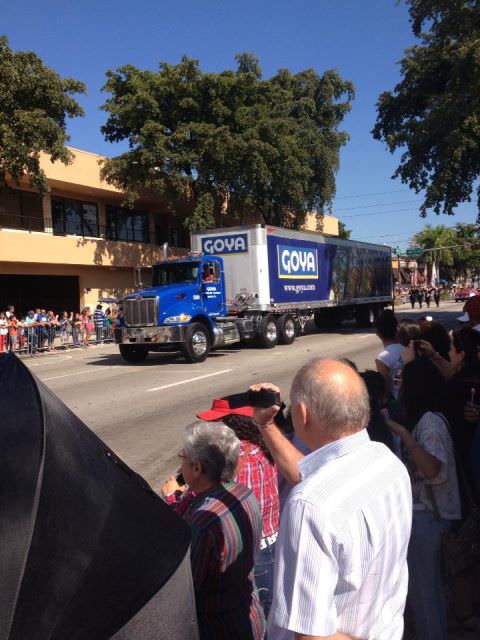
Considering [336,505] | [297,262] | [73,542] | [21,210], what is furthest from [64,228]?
[73,542]

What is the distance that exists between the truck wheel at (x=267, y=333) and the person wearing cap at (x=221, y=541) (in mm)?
15773

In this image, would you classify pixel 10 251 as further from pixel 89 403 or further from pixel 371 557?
pixel 371 557

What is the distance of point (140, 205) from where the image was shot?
3534cm

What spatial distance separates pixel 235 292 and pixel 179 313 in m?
3.52

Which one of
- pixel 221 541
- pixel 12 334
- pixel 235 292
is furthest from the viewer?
pixel 12 334

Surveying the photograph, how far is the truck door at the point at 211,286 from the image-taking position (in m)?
16.4

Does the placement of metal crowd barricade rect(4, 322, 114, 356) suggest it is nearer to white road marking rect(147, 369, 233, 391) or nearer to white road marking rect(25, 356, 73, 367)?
white road marking rect(25, 356, 73, 367)

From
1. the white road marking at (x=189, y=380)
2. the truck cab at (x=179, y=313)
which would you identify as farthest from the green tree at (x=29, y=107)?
the white road marking at (x=189, y=380)

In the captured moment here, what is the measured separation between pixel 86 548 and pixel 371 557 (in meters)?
0.84

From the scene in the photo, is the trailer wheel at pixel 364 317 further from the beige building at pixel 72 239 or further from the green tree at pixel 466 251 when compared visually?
the green tree at pixel 466 251

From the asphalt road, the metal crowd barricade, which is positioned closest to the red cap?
the asphalt road

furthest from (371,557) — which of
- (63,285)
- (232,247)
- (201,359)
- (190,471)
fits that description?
(63,285)

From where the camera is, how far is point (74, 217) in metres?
31.0

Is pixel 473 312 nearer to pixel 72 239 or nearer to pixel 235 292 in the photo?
pixel 235 292
